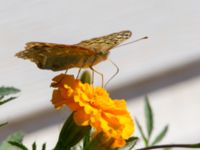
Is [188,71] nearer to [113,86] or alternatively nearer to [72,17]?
[113,86]

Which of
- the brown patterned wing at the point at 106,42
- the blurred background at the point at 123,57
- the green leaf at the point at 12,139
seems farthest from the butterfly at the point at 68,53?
the blurred background at the point at 123,57

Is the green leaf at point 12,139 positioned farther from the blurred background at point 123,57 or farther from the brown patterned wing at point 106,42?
the blurred background at point 123,57

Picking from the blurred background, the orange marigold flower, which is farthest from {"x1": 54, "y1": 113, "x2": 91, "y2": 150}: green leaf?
the blurred background

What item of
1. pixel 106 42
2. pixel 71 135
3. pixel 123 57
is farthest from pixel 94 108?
pixel 123 57

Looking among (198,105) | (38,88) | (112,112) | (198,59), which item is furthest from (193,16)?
(112,112)

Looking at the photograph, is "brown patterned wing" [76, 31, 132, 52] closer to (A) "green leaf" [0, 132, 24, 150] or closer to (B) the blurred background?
(A) "green leaf" [0, 132, 24, 150]
